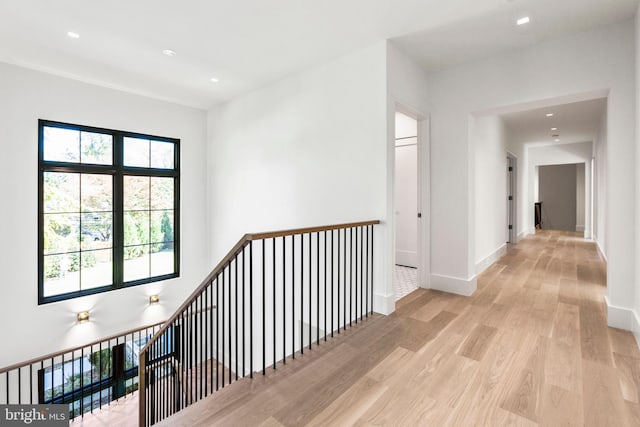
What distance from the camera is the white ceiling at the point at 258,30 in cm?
262

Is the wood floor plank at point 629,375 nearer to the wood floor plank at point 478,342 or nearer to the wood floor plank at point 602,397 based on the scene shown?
the wood floor plank at point 602,397

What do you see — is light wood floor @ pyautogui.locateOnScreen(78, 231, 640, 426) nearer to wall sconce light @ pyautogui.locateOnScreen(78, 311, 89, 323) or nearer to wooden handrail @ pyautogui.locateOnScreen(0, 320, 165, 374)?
wooden handrail @ pyautogui.locateOnScreen(0, 320, 165, 374)

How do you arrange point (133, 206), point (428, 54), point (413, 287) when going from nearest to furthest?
point (428, 54), point (413, 287), point (133, 206)

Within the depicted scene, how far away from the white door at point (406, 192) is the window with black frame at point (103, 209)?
13.3ft

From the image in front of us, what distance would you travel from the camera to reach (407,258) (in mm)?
5484

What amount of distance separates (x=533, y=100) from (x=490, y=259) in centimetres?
285

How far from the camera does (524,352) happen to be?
2.33 metres

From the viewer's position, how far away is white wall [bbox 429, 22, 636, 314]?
2.72 meters

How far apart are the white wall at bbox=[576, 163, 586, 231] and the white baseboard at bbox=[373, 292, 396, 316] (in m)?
10.6

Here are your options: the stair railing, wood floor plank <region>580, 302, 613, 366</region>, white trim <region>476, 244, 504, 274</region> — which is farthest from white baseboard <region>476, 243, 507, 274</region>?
the stair railing

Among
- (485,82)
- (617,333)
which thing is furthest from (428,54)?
(617,333)

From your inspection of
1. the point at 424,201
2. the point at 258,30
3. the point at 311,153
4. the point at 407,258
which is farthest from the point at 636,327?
the point at 258,30

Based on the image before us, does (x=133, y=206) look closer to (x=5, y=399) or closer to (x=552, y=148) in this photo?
(x=5, y=399)

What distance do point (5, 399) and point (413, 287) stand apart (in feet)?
17.4
